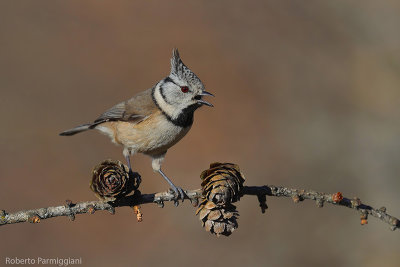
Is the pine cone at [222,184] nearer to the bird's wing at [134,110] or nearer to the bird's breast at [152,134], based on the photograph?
the bird's breast at [152,134]

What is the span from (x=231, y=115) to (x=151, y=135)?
298cm

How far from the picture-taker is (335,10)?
7.43m

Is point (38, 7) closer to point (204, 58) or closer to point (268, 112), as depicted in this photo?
point (204, 58)

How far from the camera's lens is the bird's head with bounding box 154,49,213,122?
3.70 m

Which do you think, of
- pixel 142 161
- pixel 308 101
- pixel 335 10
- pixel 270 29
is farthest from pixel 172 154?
pixel 335 10

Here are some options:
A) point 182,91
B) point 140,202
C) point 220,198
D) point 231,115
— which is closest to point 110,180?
point 140,202

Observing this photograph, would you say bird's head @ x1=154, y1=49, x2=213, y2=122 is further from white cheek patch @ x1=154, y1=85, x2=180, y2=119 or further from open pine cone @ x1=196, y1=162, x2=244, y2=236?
open pine cone @ x1=196, y1=162, x2=244, y2=236

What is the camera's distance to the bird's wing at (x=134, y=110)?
391 cm

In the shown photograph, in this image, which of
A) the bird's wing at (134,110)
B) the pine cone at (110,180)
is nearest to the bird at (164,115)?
the bird's wing at (134,110)

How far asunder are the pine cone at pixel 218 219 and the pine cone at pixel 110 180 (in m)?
0.39

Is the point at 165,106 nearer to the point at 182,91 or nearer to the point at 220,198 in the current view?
the point at 182,91

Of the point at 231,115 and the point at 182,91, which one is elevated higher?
the point at 231,115

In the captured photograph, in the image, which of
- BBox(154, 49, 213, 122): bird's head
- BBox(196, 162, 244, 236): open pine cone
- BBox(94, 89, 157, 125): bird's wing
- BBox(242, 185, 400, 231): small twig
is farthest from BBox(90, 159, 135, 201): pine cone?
BBox(94, 89, 157, 125): bird's wing

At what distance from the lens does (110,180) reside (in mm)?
2314
